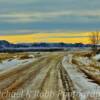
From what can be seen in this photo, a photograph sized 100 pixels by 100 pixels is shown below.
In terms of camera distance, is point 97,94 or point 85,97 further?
point 97,94

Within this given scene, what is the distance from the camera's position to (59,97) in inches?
617

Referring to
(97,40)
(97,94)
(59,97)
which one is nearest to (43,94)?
(59,97)

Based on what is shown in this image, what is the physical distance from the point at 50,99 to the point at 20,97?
4.11 ft

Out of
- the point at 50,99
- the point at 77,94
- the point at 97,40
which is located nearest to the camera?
the point at 50,99

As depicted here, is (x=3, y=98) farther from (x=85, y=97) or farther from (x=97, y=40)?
(x=97, y=40)

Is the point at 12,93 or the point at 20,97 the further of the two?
the point at 12,93

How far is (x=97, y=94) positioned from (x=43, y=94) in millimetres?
2189

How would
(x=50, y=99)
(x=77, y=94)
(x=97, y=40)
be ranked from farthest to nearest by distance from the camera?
(x=97, y=40)
(x=77, y=94)
(x=50, y=99)

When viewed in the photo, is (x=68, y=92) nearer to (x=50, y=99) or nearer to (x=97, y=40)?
(x=50, y=99)

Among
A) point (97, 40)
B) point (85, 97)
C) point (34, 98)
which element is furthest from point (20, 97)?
point (97, 40)

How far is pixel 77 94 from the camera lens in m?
16.7

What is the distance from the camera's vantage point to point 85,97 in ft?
51.5

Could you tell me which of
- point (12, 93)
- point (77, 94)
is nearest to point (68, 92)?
point (77, 94)

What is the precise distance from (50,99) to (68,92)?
2.49 meters
